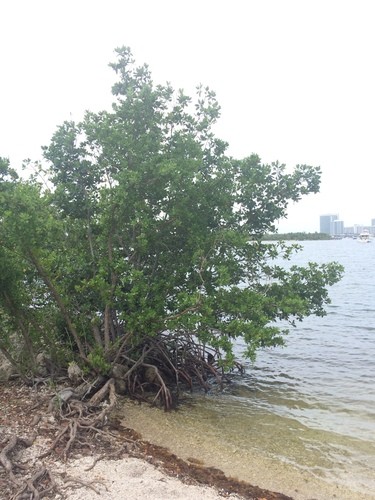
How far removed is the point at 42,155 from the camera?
948 cm

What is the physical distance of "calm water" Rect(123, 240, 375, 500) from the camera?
7.08 m

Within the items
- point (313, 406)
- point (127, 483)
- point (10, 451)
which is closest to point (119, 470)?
point (127, 483)

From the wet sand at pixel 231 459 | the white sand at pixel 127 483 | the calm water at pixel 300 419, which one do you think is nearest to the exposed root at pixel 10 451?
the white sand at pixel 127 483

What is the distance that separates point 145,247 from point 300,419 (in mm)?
4640

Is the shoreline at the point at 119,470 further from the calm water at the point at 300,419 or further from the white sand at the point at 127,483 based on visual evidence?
the calm water at the point at 300,419

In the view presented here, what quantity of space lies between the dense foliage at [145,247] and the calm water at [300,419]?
4.48ft

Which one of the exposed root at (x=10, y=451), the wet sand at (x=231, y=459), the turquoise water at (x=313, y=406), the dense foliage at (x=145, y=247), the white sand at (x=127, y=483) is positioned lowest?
the turquoise water at (x=313, y=406)

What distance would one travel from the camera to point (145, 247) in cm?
872

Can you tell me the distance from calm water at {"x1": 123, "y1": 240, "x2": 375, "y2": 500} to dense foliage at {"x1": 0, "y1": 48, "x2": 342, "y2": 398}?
4.48 ft

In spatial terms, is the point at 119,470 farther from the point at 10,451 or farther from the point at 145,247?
the point at 145,247

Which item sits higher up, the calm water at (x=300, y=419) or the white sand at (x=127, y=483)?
the white sand at (x=127, y=483)

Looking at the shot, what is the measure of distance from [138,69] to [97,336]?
582 cm

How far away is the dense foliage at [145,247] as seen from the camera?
8.36m

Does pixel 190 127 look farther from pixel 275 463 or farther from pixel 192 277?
pixel 275 463
